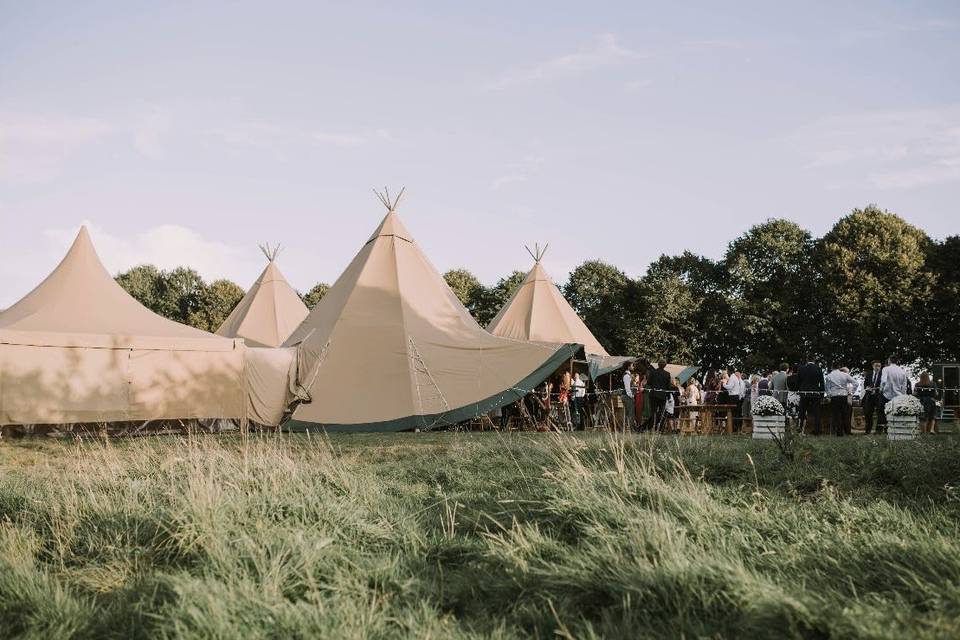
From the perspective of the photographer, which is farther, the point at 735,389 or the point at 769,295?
the point at 769,295

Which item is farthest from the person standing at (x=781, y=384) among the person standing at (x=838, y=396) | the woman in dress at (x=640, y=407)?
the woman in dress at (x=640, y=407)

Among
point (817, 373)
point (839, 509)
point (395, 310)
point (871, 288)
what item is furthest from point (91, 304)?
point (871, 288)

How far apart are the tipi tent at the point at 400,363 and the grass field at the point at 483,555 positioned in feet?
29.3

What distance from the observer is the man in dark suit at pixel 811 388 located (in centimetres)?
1520

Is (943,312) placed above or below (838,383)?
above

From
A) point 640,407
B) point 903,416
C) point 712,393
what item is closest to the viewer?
point 903,416

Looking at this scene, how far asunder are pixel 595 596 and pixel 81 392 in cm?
1252

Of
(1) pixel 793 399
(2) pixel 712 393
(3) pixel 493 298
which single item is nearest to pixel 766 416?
(1) pixel 793 399

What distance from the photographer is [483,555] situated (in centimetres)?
464

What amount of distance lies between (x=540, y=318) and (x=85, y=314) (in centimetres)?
1409

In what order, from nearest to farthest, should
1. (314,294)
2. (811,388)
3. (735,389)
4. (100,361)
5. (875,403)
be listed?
(100,361) < (811,388) < (875,403) < (735,389) < (314,294)

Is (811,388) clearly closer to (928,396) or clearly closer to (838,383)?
(838,383)

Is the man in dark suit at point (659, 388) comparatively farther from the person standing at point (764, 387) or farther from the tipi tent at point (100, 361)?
the tipi tent at point (100, 361)

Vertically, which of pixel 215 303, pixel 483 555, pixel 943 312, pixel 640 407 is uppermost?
pixel 215 303
